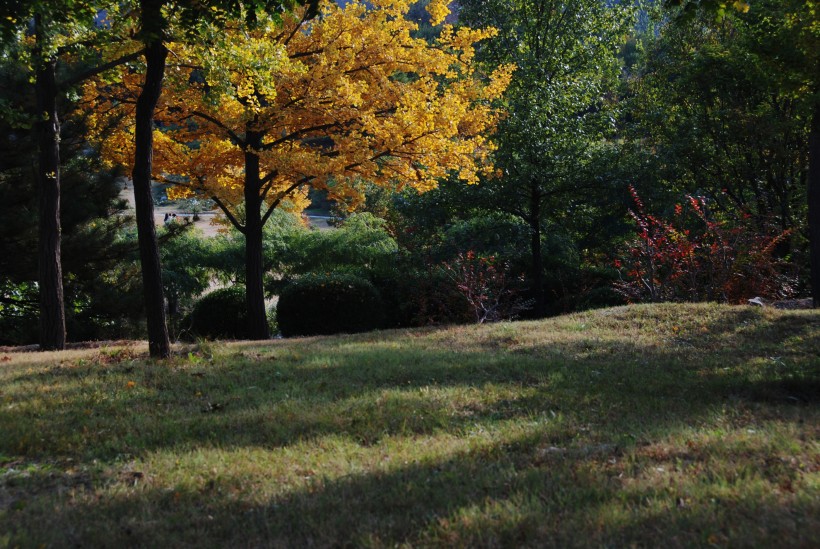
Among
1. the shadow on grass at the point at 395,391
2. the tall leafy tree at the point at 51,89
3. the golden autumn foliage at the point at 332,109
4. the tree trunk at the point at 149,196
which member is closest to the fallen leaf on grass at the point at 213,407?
the shadow on grass at the point at 395,391

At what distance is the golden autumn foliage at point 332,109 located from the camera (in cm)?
1108

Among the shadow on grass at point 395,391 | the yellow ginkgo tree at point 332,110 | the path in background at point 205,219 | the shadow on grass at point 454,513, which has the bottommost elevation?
the shadow on grass at point 454,513

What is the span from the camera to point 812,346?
8.36 metres

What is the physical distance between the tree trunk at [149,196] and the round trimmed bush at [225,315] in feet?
24.3

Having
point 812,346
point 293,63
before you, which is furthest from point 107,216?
point 812,346

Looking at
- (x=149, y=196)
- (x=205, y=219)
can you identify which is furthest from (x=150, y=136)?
(x=205, y=219)

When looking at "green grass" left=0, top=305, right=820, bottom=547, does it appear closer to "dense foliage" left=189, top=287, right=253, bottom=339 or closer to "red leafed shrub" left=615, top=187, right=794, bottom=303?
"red leafed shrub" left=615, top=187, right=794, bottom=303

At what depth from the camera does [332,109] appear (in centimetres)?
1116

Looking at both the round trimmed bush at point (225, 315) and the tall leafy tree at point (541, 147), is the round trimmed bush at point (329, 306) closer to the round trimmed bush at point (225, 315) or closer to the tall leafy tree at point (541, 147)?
the round trimmed bush at point (225, 315)

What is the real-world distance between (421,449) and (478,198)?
10806mm

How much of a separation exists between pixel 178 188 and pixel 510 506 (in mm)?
11704

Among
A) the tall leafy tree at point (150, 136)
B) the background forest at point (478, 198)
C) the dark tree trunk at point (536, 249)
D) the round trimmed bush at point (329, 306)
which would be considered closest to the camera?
the tall leafy tree at point (150, 136)

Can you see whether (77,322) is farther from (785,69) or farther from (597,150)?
(785,69)

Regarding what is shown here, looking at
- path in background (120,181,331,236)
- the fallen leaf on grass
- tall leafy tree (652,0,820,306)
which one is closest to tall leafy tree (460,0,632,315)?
tall leafy tree (652,0,820,306)
